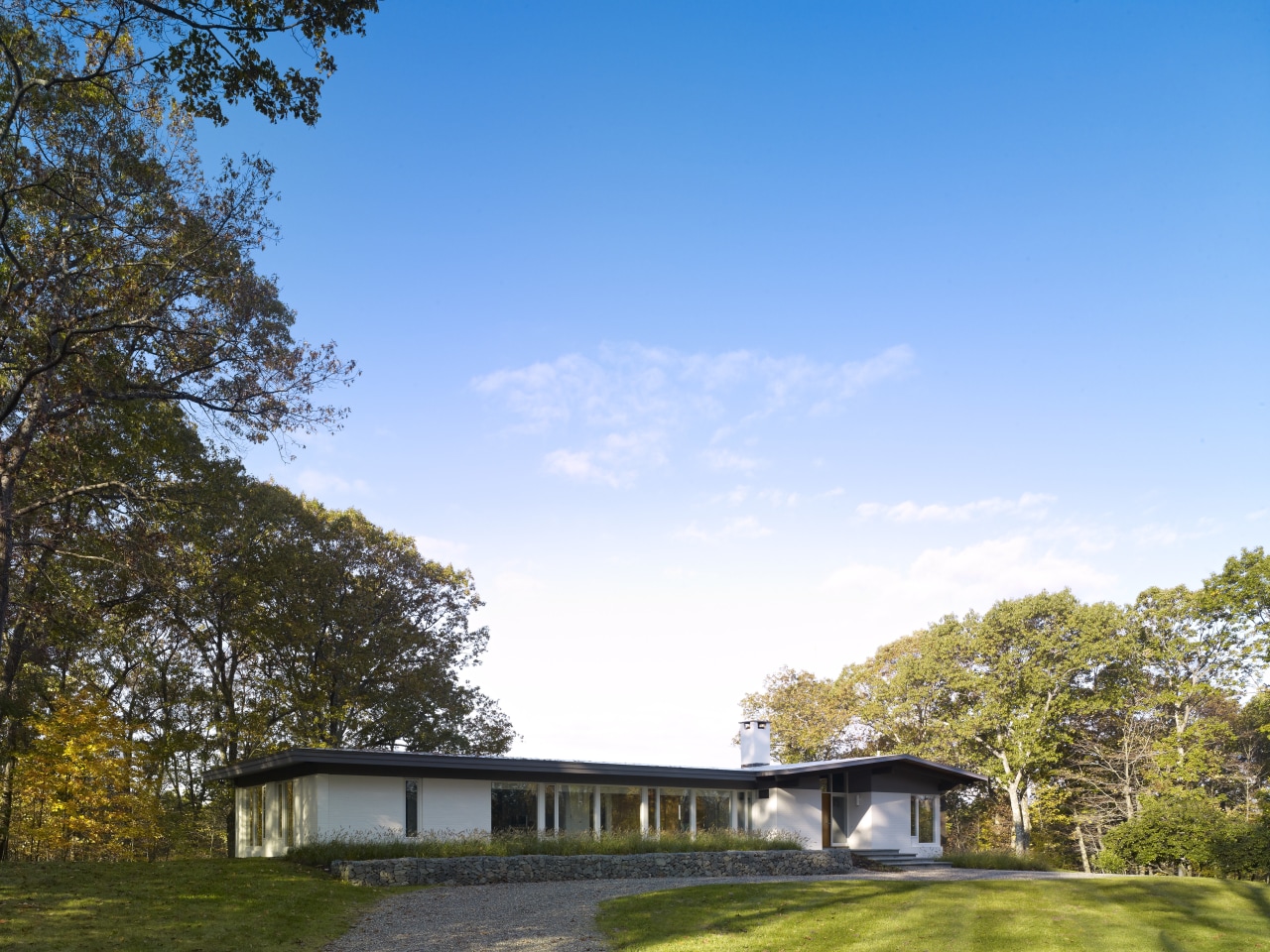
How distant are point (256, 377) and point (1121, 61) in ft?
52.8

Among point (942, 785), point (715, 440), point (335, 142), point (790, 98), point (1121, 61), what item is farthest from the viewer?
point (942, 785)

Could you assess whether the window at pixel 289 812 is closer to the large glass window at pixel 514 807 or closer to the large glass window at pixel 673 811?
the large glass window at pixel 514 807

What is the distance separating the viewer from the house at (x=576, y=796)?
2144cm

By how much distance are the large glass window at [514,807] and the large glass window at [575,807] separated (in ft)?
2.64

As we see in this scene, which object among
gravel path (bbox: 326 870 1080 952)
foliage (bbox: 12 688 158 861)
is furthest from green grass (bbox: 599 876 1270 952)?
foliage (bbox: 12 688 158 861)

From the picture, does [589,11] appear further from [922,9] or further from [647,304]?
[647,304]

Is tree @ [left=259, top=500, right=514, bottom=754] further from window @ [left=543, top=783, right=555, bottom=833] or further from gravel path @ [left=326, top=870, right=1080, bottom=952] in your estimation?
gravel path @ [left=326, top=870, right=1080, bottom=952]

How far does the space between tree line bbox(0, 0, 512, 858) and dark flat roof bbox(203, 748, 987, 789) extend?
4163 millimetres

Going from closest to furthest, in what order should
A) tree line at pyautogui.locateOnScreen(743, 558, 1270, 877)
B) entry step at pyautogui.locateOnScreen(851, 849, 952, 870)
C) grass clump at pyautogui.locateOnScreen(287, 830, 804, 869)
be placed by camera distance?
grass clump at pyautogui.locateOnScreen(287, 830, 804, 869) → entry step at pyautogui.locateOnScreen(851, 849, 952, 870) → tree line at pyautogui.locateOnScreen(743, 558, 1270, 877)

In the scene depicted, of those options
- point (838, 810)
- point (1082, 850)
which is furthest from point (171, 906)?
point (1082, 850)

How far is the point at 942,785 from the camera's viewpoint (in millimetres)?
31516

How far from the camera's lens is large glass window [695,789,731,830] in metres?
27.7

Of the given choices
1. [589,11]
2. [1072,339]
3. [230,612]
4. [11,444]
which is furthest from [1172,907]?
[230,612]

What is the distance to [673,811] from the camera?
88.5 ft
